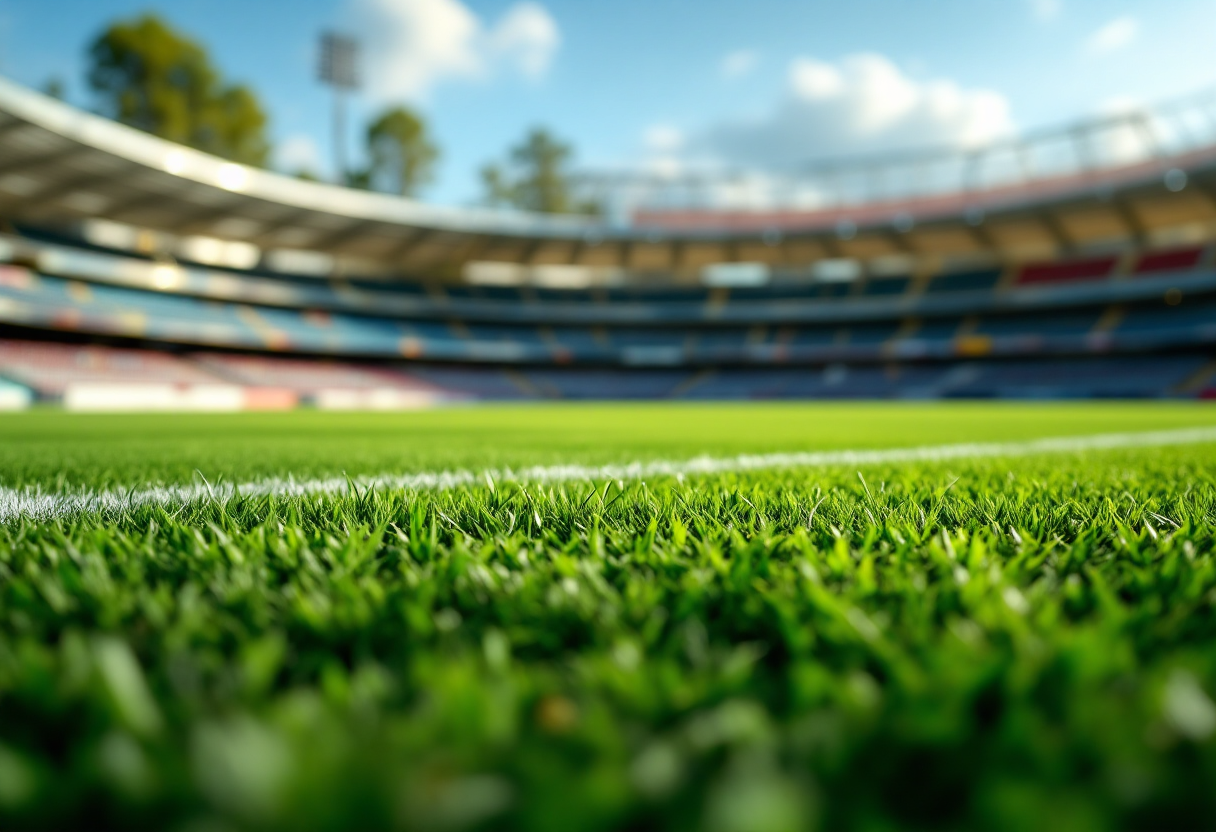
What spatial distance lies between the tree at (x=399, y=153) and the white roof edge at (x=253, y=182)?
9.56m

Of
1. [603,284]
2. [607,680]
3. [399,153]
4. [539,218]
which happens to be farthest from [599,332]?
[607,680]

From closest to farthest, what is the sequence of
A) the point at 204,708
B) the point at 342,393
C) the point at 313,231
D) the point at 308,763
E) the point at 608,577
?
the point at 308,763, the point at 204,708, the point at 608,577, the point at 342,393, the point at 313,231

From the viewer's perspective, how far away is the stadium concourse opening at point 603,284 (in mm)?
24244

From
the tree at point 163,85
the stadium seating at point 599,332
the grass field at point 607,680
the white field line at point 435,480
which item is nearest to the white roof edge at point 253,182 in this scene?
the stadium seating at point 599,332

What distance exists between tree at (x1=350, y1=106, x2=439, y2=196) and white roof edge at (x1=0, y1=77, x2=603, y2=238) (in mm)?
9564

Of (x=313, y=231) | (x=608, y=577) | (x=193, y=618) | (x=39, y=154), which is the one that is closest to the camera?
(x=193, y=618)

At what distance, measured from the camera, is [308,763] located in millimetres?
329

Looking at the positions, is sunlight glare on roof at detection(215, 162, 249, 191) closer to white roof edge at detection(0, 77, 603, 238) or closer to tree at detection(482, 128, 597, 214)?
white roof edge at detection(0, 77, 603, 238)

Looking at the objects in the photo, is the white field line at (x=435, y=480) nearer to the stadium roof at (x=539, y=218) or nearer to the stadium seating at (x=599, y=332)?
the stadium roof at (x=539, y=218)

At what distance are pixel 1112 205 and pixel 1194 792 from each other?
1421 inches

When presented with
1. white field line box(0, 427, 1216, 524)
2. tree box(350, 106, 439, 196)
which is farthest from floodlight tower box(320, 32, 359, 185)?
white field line box(0, 427, 1216, 524)

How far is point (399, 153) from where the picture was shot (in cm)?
3794

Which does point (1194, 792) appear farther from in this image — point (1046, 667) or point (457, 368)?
point (457, 368)

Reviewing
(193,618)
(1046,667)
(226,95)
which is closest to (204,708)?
(193,618)
